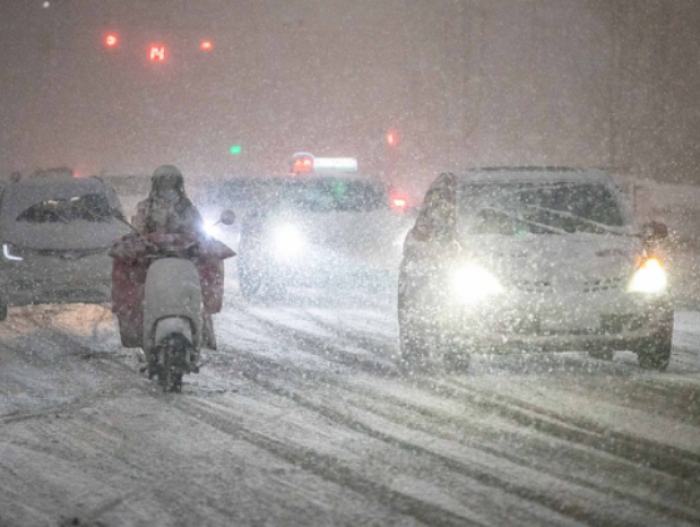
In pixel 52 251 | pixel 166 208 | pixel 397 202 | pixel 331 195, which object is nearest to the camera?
pixel 166 208

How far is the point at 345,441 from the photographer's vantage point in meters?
8.00

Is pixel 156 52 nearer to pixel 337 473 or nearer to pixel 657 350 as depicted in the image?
pixel 657 350

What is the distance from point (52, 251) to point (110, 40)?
81.3ft

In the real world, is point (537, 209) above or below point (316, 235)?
above

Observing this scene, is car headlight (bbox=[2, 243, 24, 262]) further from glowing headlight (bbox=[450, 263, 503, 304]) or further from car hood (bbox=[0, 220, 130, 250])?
glowing headlight (bbox=[450, 263, 503, 304])

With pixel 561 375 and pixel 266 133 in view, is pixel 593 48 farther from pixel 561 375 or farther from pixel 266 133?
pixel 561 375

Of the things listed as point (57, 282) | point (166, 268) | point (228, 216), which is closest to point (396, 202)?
point (57, 282)

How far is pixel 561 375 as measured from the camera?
10.9 m

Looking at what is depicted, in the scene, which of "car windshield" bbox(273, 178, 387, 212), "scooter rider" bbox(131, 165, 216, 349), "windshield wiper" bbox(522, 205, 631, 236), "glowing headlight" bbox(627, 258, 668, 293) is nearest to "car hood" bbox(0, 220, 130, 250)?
"car windshield" bbox(273, 178, 387, 212)

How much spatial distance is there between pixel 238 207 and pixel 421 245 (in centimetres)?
844

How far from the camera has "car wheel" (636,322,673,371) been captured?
433 inches

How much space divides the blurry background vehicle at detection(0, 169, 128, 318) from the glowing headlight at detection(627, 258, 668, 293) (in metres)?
6.19

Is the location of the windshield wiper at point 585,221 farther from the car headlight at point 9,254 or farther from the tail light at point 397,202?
the car headlight at point 9,254

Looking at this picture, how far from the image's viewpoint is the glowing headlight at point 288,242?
18.8 metres
